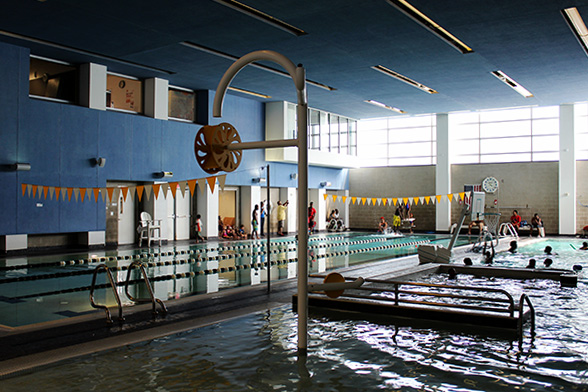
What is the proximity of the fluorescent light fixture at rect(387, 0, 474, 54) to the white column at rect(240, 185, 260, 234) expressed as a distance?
37.0 feet

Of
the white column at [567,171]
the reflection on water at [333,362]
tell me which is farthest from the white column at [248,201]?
the reflection on water at [333,362]

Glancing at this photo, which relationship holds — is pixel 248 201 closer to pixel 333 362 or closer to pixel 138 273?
pixel 138 273

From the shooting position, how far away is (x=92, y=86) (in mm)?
16359

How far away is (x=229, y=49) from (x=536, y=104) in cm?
1597

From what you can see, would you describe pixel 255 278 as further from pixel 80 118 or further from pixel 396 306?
pixel 80 118

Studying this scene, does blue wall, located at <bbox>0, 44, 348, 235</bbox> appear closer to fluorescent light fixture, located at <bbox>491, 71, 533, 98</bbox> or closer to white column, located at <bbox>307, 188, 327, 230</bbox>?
white column, located at <bbox>307, 188, 327, 230</bbox>

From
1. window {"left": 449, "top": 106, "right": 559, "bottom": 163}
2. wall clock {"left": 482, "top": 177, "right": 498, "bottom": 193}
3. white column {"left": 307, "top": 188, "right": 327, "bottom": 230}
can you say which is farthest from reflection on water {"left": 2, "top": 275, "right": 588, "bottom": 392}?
white column {"left": 307, "top": 188, "right": 327, "bottom": 230}

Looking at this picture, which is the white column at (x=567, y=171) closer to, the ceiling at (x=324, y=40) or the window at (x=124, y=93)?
the ceiling at (x=324, y=40)

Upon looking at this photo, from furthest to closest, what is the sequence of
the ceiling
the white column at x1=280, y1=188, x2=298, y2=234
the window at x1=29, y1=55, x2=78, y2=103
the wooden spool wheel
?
1. the white column at x1=280, y1=188, x2=298, y2=234
2. the window at x1=29, y1=55, x2=78, y2=103
3. the ceiling
4. the wooden spool wheel

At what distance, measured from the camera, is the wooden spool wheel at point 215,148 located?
4.89 m

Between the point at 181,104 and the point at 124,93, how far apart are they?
8.83ft

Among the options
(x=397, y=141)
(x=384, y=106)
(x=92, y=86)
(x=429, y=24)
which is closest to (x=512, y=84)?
(x=384, y=106)

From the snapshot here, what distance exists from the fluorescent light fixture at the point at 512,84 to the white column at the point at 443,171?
17.7 feet

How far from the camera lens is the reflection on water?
4.45 meters
